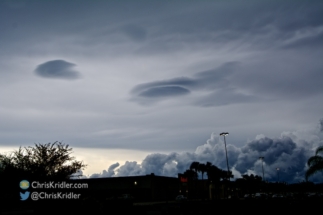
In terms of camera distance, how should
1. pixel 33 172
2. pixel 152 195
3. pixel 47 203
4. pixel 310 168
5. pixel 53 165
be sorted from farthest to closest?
pixel 152 195, pixel 53 165, pixel 33 172, pixel 47 203, pixel 310 168

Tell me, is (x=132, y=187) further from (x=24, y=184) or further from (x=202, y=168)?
(x=24, y=184)

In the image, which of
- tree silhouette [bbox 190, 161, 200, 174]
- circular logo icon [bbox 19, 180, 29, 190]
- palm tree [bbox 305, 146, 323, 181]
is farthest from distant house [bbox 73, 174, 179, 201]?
palm tree [bbox 305, 146, 323, 181]

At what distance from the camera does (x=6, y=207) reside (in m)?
47.6

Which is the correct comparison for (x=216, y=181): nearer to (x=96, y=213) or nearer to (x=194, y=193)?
(x=194, y=193)

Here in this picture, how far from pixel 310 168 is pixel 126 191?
222 feet

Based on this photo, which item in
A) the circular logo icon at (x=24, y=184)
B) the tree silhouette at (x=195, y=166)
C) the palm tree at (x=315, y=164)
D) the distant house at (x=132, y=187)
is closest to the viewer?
the palm tree at (x=315, y=164)

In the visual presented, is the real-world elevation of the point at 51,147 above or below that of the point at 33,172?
above

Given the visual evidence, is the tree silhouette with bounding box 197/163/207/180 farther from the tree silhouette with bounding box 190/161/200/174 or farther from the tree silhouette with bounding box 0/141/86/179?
the tree silhouette with bounding box 0/141/86/179

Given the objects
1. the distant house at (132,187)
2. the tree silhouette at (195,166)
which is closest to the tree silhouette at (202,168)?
the tree silhouette at (195,166)

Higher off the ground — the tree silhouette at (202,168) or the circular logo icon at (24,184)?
the tree silhouette at (202,168)

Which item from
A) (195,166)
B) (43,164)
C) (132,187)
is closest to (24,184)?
(43,164)

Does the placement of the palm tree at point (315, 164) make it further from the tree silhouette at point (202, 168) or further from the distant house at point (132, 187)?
the tree silhouette at point (202, 168)

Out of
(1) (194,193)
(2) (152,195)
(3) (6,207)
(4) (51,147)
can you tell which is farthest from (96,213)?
(1) (194,193)

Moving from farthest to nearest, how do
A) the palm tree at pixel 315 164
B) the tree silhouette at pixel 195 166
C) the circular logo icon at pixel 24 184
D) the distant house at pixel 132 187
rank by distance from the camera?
the tree silhouette at pixel 195 166
the distant house at pixel 132 187
the circular logo icon at pixel 24 184
the palm tree at pixel 315 164
